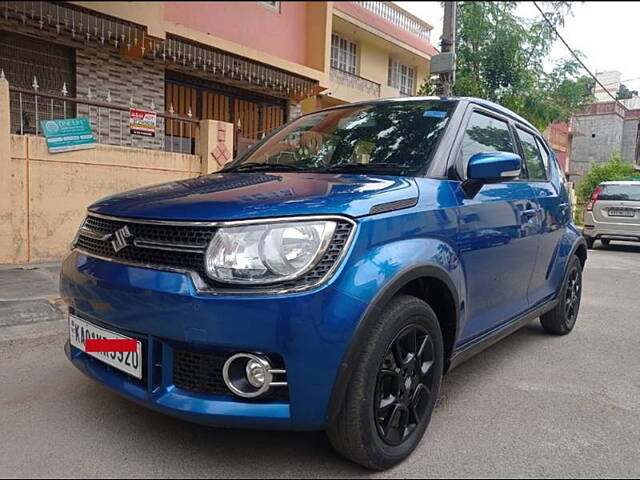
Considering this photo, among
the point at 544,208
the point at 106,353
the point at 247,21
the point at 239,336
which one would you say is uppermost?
the point at 247,21

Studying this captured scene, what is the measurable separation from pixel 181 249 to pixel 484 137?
2002 mm

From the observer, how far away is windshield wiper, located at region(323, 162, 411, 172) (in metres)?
2.59

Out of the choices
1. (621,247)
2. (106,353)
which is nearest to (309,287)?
(106,353)

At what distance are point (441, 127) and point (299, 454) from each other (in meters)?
1.77

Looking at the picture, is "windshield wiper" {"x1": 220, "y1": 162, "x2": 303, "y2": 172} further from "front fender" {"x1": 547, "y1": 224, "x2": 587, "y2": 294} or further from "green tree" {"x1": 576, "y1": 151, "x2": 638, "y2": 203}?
"green tree" {"x1": 576, "y1": 151, "x2": 638, "y2": 203}

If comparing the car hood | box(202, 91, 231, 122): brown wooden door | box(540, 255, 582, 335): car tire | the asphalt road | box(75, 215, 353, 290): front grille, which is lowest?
the asphalt road

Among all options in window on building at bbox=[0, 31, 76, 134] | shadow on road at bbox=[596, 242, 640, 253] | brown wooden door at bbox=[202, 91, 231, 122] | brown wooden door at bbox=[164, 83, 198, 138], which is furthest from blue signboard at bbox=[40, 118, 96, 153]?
shadow on road at bbox=[596, 242, 640, 253]

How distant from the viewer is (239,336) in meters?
1.83

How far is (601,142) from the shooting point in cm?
3241

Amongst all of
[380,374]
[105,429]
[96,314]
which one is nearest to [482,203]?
[380,374]

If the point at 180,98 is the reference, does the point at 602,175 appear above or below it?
below

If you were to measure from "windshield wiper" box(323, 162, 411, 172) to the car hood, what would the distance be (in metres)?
0.12

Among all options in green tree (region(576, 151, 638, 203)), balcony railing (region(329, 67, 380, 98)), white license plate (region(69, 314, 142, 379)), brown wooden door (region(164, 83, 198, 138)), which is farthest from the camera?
green tree (region(576, 151, 638, 203))

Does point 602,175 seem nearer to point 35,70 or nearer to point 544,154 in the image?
point 544,154
